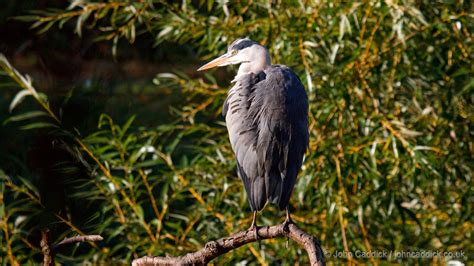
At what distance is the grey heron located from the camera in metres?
2.02

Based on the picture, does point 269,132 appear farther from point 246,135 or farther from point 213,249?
point 213,249

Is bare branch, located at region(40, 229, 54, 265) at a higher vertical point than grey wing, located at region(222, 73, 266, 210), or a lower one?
higher

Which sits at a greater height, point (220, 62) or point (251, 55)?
point (251, 55)

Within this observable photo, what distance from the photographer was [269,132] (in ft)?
6.65

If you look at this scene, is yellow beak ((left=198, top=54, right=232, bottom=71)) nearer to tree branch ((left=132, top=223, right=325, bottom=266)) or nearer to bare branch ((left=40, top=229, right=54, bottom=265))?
tree branch ((left=132, top=223, right=325, bottom=266))

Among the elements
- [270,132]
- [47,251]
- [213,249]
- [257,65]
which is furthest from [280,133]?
[47,251]

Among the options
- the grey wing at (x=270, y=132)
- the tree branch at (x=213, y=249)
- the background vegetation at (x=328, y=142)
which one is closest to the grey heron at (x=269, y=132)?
the grey wing at (x=270, y=132)

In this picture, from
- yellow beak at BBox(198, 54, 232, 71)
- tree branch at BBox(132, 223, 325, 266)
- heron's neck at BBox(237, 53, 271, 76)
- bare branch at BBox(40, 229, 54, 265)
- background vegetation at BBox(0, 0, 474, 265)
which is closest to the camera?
bare branch at BBox(40, 229, 54, 265)

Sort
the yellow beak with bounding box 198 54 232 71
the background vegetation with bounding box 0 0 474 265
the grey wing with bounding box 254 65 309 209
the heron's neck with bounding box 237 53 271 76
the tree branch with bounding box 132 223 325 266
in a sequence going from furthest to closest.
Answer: the background vegetation with bounding box 0 0 474 265
the yellow beak with bounding box 198 54 232 71
the heron's neck with bounding box 237 53 271 76
the grey wing with bounding box 254 65 309 209
the tree branch with bounding box 132 223 325 266

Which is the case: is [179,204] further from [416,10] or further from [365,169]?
[416,10]

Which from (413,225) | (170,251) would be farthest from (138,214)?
(413,225)

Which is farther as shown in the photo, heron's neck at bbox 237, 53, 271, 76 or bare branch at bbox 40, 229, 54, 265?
heron's neck at bbox 237, 53, 271, 76

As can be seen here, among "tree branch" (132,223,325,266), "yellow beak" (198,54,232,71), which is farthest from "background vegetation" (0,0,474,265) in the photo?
"tree branch" (132,223,325,266)

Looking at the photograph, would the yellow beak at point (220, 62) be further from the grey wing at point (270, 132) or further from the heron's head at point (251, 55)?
the grey wing at point (270, 132)
